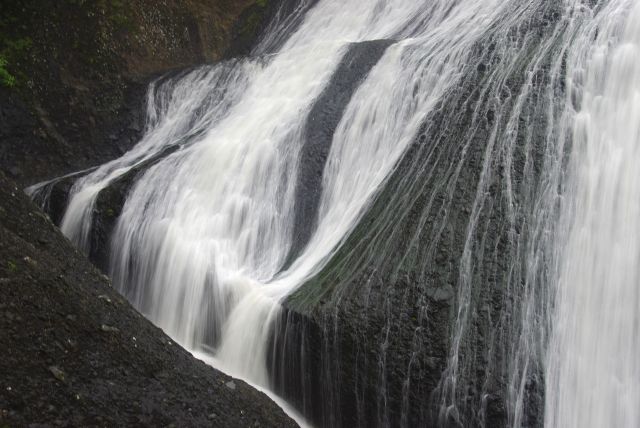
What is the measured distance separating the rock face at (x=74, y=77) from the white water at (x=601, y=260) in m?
9.40

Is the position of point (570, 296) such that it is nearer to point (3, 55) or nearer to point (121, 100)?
point (121, 100)

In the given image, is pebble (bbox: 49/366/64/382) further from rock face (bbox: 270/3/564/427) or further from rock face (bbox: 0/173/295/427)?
rock face (bbox: 270/3/564/427)

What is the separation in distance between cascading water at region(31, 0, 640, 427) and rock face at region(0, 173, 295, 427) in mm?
1435

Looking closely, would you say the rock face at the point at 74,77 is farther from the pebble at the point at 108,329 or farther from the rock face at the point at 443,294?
the rock face at the point at 443,294

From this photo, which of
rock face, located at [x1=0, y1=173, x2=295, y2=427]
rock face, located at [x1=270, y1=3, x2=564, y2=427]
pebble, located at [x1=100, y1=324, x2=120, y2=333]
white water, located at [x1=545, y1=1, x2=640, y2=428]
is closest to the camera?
rock face, located at [x1=0, y1=173, x2=295, y2=427]

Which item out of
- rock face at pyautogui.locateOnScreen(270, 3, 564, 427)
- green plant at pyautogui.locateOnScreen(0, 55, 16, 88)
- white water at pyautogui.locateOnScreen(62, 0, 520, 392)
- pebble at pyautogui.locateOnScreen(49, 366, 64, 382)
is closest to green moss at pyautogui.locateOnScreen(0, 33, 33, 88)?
green plant at pyautogui.locateOnScreen(0, 55, 16, 88)

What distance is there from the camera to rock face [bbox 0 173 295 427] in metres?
4.61

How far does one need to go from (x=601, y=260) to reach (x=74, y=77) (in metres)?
11.2

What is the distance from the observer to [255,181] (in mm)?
10305

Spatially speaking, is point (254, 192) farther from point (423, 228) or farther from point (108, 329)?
point (108, 329)

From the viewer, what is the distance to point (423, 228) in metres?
7.52

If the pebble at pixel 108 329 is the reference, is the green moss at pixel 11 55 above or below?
above

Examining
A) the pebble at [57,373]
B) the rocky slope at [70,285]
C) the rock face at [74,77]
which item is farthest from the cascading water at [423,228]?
the pebble at [57,373]

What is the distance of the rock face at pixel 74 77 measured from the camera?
1216 centimetres
